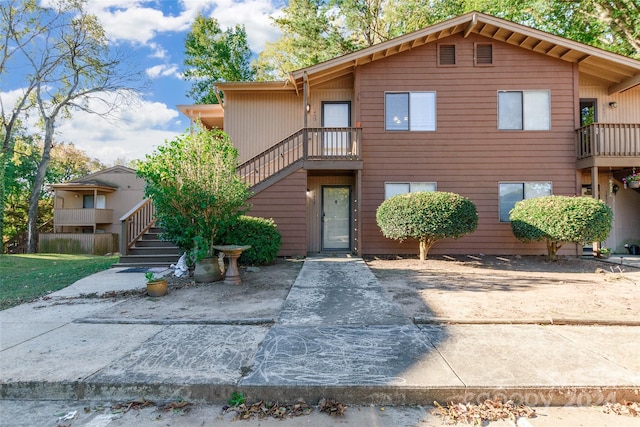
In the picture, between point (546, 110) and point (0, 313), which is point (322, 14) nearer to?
point (546, 110)

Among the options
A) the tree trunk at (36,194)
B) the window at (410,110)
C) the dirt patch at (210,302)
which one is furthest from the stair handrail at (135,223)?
the tree trunk at (36,194)

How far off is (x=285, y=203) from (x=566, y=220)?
23.2 feet

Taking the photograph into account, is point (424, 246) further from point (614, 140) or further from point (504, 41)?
point (504, 41)

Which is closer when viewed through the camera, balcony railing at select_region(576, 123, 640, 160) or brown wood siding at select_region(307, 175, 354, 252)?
balcony railing at select_region(576, 123, 640, 160)

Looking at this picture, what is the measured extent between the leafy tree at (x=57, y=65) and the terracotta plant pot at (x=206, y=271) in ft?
50.2

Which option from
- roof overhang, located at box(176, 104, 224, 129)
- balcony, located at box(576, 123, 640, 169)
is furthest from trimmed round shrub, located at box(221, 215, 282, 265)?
balcony, located at box(576, 123, 640, 169)

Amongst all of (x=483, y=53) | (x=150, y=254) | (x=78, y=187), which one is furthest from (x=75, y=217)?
(x=483, y=53)

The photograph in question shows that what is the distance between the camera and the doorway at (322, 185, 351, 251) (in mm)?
10594

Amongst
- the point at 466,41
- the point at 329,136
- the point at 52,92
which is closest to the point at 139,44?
the point at 52,92

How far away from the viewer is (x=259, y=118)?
1078 cm

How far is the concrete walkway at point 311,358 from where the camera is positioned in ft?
7.77

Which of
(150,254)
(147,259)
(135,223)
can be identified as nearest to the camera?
(147,259)

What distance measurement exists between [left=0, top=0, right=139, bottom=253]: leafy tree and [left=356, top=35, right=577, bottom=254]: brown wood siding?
580 inches

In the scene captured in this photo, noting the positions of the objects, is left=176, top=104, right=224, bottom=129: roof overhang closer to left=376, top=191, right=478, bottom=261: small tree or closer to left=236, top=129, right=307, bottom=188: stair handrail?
left=236, top=129, right=307, bottom=188: stair handrail
